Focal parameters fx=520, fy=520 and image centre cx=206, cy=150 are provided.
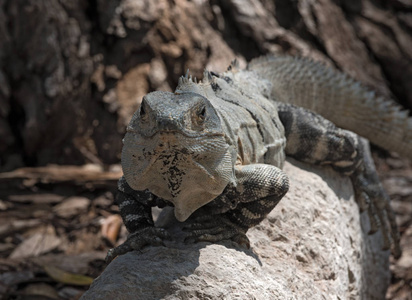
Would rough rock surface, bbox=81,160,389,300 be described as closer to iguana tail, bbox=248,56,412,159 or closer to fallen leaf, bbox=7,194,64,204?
iguana tail, bbox=248,56,412,159

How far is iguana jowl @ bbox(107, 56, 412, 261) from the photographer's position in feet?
8.60

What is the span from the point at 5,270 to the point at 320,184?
3.10m

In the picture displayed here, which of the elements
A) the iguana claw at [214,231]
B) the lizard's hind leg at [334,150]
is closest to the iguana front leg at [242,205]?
the iguana claw at [214,231]

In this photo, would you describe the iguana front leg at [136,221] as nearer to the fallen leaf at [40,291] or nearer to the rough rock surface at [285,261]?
the rough rock surface at [285,261]

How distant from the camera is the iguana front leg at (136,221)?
9.91ft

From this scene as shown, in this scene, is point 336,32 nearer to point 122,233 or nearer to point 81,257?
point 122,233

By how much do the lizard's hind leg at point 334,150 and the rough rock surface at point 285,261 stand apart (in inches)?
4.8

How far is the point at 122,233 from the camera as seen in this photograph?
19.8 ft

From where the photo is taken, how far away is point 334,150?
4578 mm

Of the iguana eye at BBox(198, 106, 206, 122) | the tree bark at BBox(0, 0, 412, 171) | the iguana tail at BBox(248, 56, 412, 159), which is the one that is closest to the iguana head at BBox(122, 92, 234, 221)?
the iguana eye at BBox(198, 106, 206, 122)

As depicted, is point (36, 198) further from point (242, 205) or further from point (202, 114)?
point (202, 114)

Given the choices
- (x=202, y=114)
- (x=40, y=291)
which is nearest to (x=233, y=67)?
(x=202, y=114)

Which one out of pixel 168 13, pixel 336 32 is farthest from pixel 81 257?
pixel 336 32

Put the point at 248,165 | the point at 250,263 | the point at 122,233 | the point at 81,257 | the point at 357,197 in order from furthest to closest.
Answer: the point at 122,233, the point at 81,257, the point at 357,197, the point at 248,165, the point at 250,263
